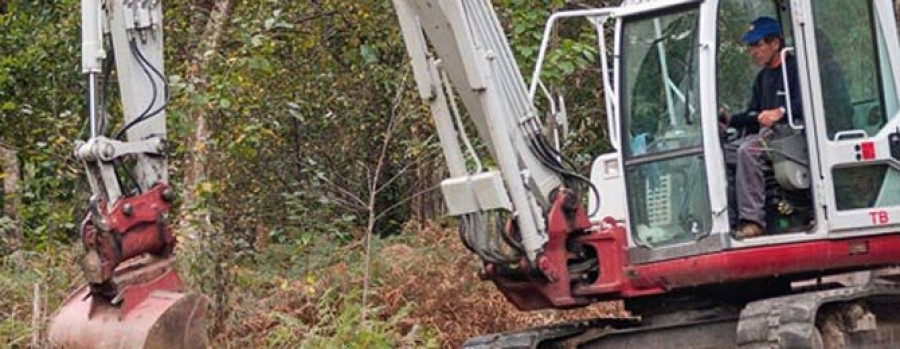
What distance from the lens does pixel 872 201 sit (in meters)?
8.75

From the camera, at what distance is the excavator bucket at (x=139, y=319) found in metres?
7.62

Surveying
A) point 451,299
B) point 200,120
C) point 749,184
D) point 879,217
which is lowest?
point 451,299

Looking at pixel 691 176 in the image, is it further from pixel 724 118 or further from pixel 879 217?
pixel 879 217

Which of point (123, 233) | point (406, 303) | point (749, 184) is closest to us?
point (123, 233)

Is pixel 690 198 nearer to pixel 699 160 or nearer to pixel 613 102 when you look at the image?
pixel 699 160

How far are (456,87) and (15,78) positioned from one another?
27.3 ft

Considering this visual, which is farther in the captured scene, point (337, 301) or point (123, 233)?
point (337, 301)

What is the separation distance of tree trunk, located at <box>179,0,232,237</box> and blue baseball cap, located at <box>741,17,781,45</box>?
4967 millimetres

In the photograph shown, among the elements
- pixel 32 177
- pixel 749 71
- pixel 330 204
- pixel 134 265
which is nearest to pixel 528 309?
pixel 749 71

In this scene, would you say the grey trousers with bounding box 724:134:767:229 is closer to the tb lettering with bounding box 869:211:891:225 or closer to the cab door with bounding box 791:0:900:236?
the cab door with bounding box 791:0:900:236

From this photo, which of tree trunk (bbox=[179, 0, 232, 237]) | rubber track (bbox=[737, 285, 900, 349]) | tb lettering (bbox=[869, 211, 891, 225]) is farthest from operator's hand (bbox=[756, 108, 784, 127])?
tree trunk (bbox=[179, 0, 232, 237])

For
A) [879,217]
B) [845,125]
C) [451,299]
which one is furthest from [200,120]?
[879,217]

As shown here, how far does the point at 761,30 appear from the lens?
8891mm

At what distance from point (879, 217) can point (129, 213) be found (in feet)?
13.1
